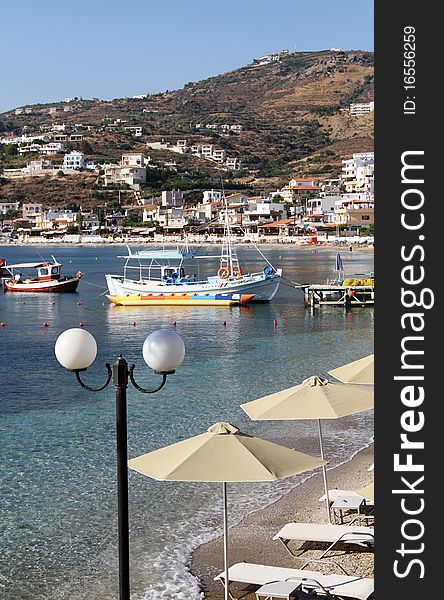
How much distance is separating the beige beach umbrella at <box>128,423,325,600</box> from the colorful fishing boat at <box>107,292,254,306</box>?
119ft

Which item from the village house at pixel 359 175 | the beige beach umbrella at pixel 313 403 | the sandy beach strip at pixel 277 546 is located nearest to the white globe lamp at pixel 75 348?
the sandy beach strip at pixel 277 546

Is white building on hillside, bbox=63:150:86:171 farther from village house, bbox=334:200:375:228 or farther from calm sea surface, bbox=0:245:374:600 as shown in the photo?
calm sea surface, bbox=0:245:374:600

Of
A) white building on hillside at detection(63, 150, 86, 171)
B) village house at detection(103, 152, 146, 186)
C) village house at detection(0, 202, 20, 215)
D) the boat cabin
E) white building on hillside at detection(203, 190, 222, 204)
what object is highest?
white building on hillside at detection(63, 150, 86, 171)

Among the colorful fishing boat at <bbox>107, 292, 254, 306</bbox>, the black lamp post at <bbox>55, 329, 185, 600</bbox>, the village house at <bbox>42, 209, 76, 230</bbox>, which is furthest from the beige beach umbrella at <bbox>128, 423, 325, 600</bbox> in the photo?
the village house at <bbox>42, 209, 76, 230</bbox>

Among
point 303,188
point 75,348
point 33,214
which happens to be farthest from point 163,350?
point 33,214

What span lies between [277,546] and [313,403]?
155 centimetres

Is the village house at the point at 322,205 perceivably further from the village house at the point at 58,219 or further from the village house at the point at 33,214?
the village house at the point at 33,214

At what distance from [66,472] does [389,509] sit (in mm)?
10548

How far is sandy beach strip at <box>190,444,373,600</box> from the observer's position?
901cm

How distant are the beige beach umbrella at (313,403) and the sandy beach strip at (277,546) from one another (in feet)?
2.24

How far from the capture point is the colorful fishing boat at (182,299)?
44.2 m

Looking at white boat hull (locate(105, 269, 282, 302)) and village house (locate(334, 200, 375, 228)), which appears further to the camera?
village house (locate(334, 200, 375, 228))

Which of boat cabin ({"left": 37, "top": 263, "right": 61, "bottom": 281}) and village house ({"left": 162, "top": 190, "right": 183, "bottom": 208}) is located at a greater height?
village house ({"left": 162, "top": 190, "right": 183, "bottom": 208})

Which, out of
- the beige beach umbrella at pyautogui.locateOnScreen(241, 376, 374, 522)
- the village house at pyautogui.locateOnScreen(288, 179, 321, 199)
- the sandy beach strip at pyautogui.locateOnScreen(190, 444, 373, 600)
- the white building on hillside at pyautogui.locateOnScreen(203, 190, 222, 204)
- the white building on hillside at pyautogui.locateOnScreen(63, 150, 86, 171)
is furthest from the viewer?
the white building on hillside at pyautogui.locateOnScreen(63, 150, 86, 171)
